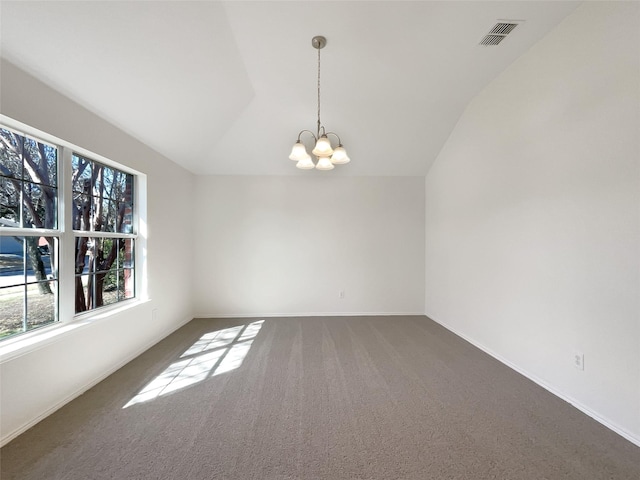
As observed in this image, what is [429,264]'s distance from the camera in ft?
14.8

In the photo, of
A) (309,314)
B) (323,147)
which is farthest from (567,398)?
(309,314)

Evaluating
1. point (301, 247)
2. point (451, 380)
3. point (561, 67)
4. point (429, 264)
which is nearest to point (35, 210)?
point (301, 247)

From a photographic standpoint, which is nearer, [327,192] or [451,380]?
[451,380]

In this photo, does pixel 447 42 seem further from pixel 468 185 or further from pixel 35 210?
pixel 35 210

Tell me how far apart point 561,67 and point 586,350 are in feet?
7.80

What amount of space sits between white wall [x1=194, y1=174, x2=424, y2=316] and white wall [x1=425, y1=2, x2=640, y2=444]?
1332 millimetres

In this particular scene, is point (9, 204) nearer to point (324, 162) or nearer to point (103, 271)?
point (103, 271)

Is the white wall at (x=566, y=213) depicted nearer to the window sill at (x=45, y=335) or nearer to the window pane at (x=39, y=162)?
the window sill at (x=45, y=335)

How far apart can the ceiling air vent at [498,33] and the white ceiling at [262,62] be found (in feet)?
0.18

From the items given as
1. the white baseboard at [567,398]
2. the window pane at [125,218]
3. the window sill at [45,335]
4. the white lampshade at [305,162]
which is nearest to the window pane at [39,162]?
the window pane at [125,218]

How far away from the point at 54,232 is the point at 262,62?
251 centimetres

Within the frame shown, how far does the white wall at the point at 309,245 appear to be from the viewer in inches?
174

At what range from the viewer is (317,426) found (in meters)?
1.79

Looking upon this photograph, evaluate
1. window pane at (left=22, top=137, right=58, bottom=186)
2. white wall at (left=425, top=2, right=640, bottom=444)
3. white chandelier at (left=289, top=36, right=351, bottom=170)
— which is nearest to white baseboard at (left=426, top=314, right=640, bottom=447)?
white wall at (left=425, top=2, right=640, bottom=444)
